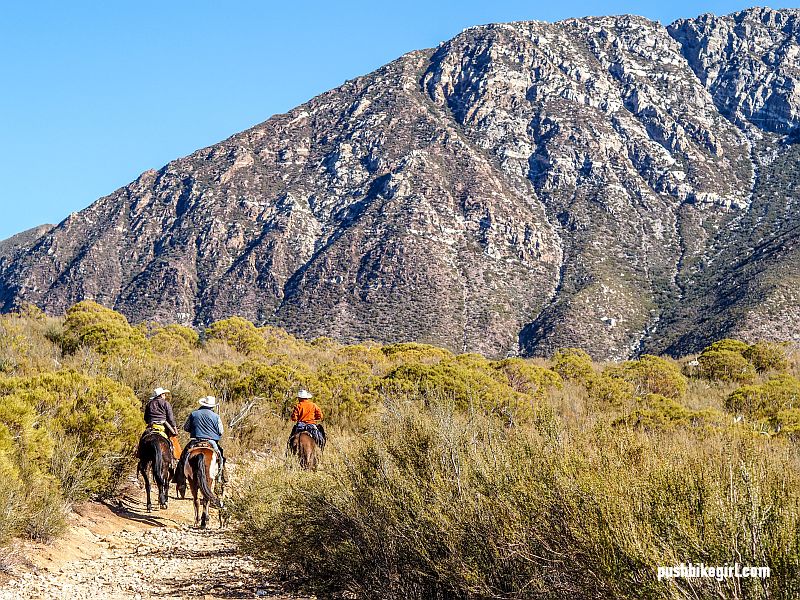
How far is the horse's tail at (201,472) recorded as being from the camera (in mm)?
10992

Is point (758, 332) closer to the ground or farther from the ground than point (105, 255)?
closer to the ground

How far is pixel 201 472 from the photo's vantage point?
1101 cm

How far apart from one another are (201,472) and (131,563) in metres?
2.17

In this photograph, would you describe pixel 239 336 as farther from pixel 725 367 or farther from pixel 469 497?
pixel 469 497

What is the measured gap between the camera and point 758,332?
5469cm

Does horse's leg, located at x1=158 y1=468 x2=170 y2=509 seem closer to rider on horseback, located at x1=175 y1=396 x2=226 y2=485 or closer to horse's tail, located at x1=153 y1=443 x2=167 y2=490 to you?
horse's tail, located at x1=153 y1=443 x2=167 y2=490

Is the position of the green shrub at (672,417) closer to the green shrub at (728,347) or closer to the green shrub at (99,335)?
the green shrub at (99,335)

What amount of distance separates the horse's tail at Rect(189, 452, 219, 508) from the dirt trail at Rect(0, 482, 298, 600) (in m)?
0.61

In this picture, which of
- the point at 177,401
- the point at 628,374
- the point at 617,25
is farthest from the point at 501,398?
the point at 617,25

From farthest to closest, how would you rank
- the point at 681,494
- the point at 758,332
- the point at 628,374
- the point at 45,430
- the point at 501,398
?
1. the point at 758,332
2. the point at 628,374
3. the point at 501,398
4. the point at 45,430
5. the point at 681,494

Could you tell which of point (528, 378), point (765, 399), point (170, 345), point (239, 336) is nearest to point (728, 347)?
point (765, 399)

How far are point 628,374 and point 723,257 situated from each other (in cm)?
5027

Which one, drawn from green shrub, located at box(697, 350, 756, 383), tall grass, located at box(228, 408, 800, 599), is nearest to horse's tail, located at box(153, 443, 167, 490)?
tall grass, located at box(228, 408, 800, 599)

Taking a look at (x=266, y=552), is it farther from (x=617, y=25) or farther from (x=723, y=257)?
(x=617, y=25)
